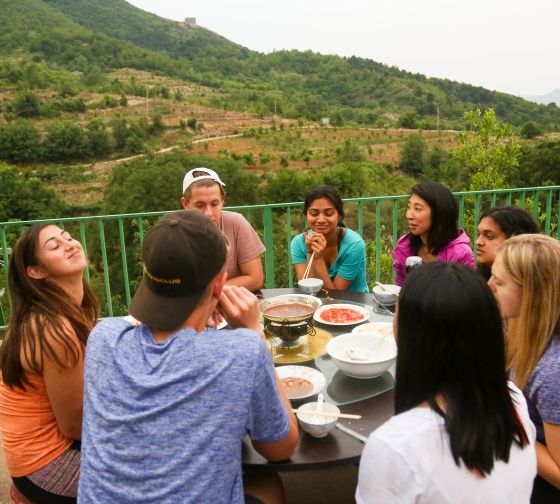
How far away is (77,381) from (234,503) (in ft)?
2.21

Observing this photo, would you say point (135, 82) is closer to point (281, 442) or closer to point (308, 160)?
point (308, 160)

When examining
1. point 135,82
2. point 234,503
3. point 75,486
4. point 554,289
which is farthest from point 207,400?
point 135,82

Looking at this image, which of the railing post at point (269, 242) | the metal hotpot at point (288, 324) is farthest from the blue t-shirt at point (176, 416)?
the railing post at point (269, 242)

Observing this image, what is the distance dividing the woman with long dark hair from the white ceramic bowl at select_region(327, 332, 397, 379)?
19.8 inches

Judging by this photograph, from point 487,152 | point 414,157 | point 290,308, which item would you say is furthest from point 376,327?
point 414,157

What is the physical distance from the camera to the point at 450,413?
0.97 m

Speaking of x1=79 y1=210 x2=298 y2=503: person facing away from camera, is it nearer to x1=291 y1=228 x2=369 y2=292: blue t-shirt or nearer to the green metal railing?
the green metal railing

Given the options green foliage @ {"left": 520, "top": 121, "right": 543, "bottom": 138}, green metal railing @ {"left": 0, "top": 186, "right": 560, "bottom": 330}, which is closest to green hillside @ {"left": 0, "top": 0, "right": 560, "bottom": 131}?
green foliage @ {"left": 520, "top": 121, "right": 543, "bottom": 138}

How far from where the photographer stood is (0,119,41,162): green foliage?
4588 centimetres

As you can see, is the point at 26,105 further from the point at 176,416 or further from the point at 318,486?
the point at 176,416

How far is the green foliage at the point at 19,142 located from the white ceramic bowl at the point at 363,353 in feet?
169

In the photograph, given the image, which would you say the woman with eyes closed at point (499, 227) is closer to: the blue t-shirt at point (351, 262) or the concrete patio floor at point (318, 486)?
the blue t-shirt at point (351, 262)

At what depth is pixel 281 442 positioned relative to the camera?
1.20 m

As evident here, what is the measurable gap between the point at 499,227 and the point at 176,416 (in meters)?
1.88
